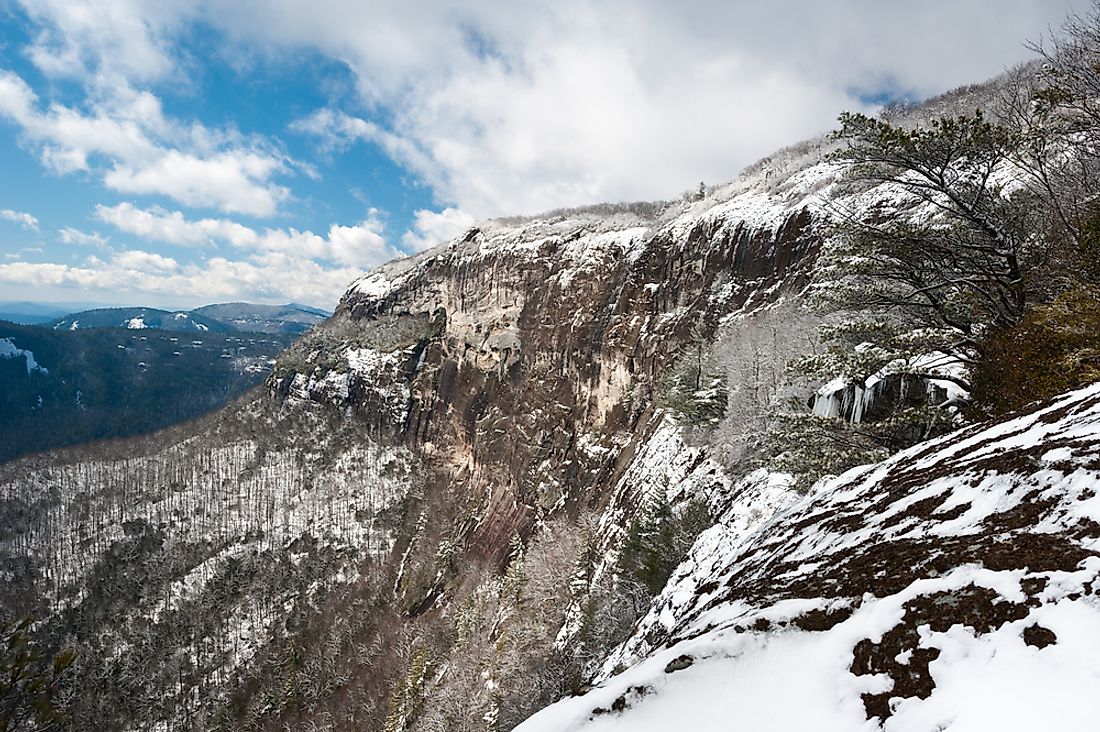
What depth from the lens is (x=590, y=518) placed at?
35938 millimetres

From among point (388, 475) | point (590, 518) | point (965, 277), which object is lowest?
point (388, 475)

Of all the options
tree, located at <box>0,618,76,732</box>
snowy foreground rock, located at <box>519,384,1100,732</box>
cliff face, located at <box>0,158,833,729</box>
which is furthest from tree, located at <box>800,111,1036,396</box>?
tree, located at <box>0,618,76,732</box>

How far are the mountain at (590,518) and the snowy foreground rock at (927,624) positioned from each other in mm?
22

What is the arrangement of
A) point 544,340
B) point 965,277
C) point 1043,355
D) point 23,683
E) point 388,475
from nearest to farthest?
point 23,683 < point 1043,355 < point 965,277 < point 544,340 < point 388,475

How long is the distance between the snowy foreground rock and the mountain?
0.07 ft

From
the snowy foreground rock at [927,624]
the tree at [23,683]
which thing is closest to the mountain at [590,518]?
the snowy foreground rock at [927,624]

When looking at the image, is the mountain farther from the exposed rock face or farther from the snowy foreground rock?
the exposed rock face

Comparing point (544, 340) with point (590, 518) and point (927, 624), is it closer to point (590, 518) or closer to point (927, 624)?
point (590, 518)

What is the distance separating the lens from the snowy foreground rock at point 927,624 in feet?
8.57

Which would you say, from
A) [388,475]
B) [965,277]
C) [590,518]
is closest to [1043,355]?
[965,277]

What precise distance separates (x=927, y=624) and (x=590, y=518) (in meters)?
33.8

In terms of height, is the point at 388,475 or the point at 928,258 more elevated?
the point at 928,258

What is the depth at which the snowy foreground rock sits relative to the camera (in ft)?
8.57

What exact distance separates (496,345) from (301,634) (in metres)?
40.1
